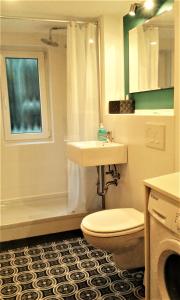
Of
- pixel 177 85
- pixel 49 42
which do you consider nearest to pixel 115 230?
pixel 177 85

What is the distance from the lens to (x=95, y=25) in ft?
8.91

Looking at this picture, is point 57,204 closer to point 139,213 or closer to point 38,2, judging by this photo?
point 139,213

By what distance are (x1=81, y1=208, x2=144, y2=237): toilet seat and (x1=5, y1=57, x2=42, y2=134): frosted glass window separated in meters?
1.76

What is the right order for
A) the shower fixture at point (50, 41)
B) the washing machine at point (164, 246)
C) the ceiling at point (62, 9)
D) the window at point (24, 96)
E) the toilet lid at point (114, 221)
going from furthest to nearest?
1. the window at point (24, 96)
2. the shower fixture at point (50, 41)
3. the ceiling at point (62, 9)
4. the toilet lid at point (114, 221)
5. the washing machine at point (164, 246)

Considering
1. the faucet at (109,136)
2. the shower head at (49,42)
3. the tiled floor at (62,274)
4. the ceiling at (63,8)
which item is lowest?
the tiled floor at (62,274)

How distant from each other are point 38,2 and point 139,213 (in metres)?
1.80

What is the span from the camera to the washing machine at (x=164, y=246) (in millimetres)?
1233

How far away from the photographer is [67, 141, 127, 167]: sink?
2.30m

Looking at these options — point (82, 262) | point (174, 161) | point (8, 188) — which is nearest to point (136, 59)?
point (174, 161)

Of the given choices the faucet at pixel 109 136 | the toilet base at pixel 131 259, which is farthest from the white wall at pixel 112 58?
the toilet base at pixel 131 259

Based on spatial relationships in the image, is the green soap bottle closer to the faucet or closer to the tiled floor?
the faucet

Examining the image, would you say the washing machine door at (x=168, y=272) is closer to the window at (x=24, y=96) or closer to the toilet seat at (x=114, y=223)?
the toilet seat at (x=114, y=223)

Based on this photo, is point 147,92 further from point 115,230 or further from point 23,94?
point 23,94

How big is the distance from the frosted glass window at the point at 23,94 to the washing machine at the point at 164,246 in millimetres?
2326
